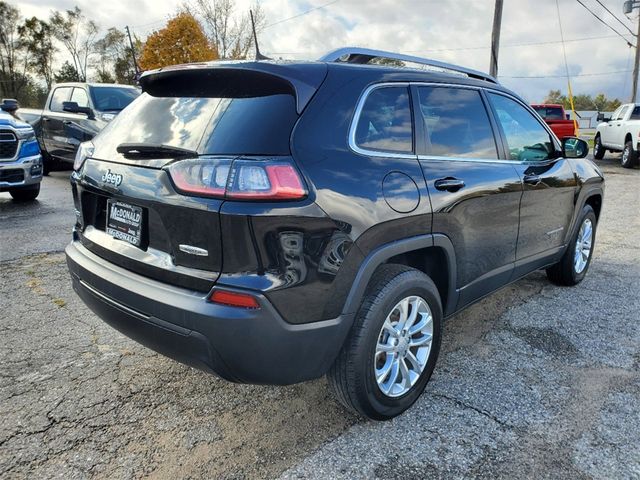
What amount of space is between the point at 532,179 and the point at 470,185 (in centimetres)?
91

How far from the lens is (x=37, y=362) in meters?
3.07

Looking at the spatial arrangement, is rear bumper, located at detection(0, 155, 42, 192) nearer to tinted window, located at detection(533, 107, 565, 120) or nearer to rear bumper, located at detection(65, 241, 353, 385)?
rear bumper, located at detection(65, 241, 353, 385)

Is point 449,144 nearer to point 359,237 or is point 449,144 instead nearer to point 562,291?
point 359,237

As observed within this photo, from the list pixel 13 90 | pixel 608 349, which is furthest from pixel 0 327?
pixel 13 90

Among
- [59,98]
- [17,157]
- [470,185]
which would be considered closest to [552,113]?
[59,98]

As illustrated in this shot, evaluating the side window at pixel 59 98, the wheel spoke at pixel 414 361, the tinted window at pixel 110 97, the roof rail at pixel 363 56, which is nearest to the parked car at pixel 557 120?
the tinted window at pixel 110 97

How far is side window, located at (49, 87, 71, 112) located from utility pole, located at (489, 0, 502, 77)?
512 inches

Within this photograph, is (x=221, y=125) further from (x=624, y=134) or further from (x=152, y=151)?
(x=624, y=134)

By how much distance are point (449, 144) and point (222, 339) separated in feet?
5.74

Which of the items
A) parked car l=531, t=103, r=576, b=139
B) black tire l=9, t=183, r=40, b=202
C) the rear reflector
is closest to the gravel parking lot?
the rear reflector

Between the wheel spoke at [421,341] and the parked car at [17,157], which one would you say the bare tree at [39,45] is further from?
the wheel spoke at [421,341]

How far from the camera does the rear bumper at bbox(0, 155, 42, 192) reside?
7426 millimetres

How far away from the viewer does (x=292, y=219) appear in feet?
6.66

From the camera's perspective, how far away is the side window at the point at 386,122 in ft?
7.94
